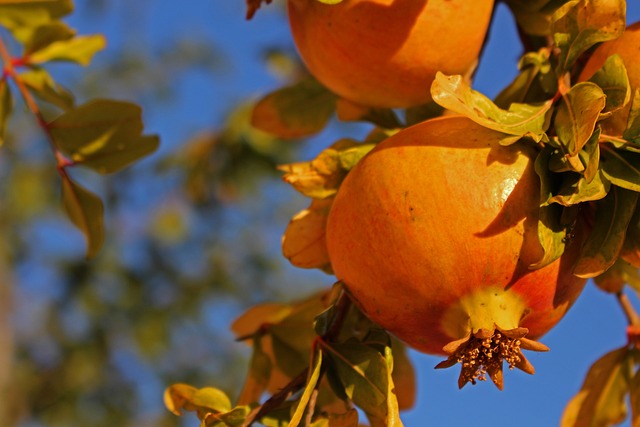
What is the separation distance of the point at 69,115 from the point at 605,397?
0.74m

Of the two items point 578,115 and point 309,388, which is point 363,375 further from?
point 578,115

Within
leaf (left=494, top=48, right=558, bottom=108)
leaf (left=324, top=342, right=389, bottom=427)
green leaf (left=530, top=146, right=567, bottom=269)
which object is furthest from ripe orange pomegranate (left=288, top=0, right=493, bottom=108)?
leaf (left=324, top=342, right=389, bottom=427)

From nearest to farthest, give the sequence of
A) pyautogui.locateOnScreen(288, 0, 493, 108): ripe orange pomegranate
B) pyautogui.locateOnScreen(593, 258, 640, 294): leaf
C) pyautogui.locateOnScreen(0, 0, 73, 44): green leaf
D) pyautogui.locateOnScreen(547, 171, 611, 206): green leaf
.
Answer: pyautogui.locateOnScreen(547, 171, 611, 206): green leaf → pyautogui.locateOnScreen(288, 0, 493, 108): ripe orange pomegranate → pyautogui.locateOnScreen(593, 258, 640, 294): leaf → pyautogui.locateOnScreen(0, 0, 73, 44): green leaf

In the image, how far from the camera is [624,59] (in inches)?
29.6

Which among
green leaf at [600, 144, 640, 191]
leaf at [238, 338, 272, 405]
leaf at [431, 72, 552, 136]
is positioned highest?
leaf at [431, 72, 552, 136]

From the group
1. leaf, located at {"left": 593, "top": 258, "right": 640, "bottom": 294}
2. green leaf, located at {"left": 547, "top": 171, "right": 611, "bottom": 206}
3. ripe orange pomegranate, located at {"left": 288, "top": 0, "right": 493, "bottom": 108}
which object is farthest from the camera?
leaf, located at {"left": 593, "top": 258, "right": 640, "bottom": 294}

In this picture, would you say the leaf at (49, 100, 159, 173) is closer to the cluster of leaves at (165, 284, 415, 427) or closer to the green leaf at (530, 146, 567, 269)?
the cluster of leaves at (165, 284, 415, 427)

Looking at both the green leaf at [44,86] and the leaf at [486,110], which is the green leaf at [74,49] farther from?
the leaf at [486,110]

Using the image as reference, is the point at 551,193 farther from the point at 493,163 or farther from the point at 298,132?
the point at 298,132

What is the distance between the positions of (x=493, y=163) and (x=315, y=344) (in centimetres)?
26

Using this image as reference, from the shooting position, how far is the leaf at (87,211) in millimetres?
1019

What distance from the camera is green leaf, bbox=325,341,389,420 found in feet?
2.47

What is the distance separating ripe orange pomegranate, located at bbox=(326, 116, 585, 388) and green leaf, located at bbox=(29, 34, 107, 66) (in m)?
0.52

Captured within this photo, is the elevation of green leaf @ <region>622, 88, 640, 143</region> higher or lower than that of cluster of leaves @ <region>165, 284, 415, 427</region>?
higher
